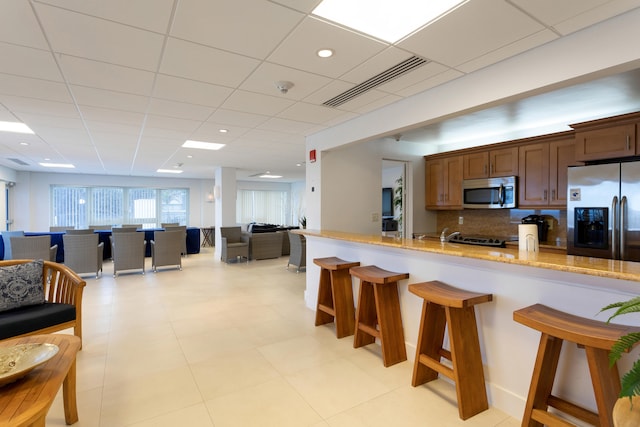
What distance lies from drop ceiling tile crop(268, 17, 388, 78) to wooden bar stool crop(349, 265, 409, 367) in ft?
5.58

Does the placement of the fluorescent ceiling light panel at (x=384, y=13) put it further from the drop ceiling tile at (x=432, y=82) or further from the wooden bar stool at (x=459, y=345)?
the wooden bar stool at (x=459, y=345)

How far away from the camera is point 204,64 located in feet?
7.48

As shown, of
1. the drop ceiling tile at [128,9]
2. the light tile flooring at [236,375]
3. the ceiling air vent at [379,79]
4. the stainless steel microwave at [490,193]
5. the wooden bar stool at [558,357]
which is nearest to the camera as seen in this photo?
the wooden bar stool at [558,357]

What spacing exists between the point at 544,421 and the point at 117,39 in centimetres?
324

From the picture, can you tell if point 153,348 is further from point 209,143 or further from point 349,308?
point 209,143

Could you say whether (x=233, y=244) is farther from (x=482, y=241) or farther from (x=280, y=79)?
(x=280, y=79)

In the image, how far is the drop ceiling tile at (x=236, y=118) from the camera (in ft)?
11.5

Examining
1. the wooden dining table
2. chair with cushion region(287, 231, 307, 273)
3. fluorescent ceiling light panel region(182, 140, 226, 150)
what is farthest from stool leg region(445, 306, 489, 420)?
fluorescent ceiling light panel region(182, 140, 226, 150)

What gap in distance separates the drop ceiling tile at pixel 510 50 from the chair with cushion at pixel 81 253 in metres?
6.35

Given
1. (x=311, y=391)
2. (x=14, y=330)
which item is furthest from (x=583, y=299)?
(x=14, y=330)

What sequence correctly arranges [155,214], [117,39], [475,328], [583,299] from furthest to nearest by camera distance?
[155,214] → [475,328] → [117,39] → [583,299]

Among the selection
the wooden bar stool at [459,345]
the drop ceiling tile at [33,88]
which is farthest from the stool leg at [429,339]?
the drop ceiling tile at [33,88]

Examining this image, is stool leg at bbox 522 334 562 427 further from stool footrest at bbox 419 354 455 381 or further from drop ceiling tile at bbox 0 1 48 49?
drop ceiling tile at bbox 0 1 48 49

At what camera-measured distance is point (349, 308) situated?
3322mm
